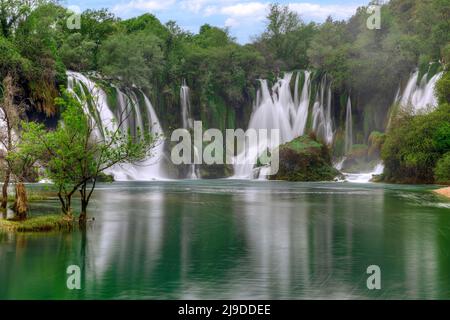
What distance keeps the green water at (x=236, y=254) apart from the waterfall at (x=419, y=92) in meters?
32.2

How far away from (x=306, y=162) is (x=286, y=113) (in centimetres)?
1569

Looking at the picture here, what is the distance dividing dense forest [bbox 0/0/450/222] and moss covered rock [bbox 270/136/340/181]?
20.8 ft

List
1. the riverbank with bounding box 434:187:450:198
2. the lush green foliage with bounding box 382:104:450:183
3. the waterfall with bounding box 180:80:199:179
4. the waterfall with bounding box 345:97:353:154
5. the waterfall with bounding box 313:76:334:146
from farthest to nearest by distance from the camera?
the waterfall with bounding box 180:80:199:179
the waterfall with bounding box 313:76:334:146
the waterfall with bounding box 345:97:353:154
the lush green foliage with bounding box 382:104:450:183
the riverbank with bounding box 434:187:450:198

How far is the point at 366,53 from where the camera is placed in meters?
75.4

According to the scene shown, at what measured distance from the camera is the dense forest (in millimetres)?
55281

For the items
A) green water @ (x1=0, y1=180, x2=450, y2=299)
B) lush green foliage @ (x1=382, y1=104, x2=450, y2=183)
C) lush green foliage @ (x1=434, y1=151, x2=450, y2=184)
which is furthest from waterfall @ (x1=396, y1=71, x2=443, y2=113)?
green water @ (x1=0, y1=180, x2=450, y2=299)

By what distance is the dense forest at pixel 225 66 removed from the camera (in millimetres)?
55281

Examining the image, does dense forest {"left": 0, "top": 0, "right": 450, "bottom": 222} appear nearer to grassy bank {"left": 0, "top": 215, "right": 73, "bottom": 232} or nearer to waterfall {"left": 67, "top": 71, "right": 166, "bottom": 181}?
waterfall {"left": 67, "top": 71, "right": 166, "bottom": 181}

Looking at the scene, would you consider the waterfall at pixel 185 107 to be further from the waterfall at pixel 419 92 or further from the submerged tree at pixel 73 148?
the submerged tree at pixel 73 148

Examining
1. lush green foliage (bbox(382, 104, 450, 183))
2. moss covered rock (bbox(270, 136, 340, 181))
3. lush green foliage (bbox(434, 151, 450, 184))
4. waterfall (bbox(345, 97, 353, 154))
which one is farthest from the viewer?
waterfall (bbox(345, 97, 353, 154))

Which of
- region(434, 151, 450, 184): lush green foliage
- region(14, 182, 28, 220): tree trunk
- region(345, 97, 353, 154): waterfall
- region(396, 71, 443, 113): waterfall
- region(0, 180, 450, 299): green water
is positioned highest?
region(396, 71, 443, 113): waterfall

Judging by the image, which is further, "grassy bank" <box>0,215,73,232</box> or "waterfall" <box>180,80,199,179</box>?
"waterfall" <box>180,80,199,179</box>

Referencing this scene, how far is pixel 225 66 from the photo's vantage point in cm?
7944

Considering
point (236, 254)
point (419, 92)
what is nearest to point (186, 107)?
point (419, 92)
